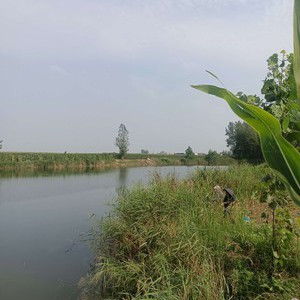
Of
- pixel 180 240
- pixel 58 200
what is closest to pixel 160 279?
pixel 180 240

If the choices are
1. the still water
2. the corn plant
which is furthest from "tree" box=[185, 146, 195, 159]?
the corn plant

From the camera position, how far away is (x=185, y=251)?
14.5 feet

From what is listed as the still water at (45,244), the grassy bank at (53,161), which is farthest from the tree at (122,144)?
the still water at (45,244)

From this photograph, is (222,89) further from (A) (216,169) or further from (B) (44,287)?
(A) (216,169)

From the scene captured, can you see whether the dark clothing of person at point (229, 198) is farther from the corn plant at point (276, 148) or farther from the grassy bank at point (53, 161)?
the grassy bank at point (53, 161)

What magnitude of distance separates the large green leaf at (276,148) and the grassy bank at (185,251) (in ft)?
8.18

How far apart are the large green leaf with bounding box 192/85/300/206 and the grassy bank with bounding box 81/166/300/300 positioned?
2.49m

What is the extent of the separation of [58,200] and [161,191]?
1139cm

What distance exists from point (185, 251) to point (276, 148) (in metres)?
3.55

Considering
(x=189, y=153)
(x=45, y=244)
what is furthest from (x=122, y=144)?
(x=45, y=244)

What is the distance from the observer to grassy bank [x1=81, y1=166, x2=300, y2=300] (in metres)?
3.57

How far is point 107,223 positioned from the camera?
632 centimetres

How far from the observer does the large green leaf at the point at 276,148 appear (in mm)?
1124

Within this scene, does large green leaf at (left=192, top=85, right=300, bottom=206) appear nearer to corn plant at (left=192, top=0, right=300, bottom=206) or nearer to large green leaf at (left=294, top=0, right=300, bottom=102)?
corn plant at (left=192, top=0, right=300, bottom=206)
